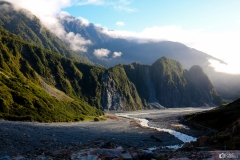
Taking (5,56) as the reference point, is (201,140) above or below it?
below

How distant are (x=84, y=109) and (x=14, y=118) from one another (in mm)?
66233

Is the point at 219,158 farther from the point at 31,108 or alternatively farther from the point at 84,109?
the point at 84,109

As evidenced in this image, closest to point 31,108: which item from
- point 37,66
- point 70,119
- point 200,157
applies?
point 70,119

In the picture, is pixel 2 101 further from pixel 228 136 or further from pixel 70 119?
pixel 228 136

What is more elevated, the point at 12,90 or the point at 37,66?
the point at 37,66

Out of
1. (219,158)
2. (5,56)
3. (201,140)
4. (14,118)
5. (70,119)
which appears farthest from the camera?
(5,56)

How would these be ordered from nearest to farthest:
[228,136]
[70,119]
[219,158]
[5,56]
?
[219,158], [228,136], [70,119], [5,56]

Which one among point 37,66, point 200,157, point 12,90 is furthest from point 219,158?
point 37,66

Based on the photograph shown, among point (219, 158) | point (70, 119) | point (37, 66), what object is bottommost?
point (70, 119)

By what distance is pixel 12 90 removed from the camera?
84062 mm

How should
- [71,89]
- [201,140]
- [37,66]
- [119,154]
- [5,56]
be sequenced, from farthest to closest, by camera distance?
[71,89]
[37,66]
[5,56]
[201,140]
[119,154]

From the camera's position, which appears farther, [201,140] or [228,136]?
[201,140]

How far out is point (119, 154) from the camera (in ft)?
71.1

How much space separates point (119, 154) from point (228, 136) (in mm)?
16635
